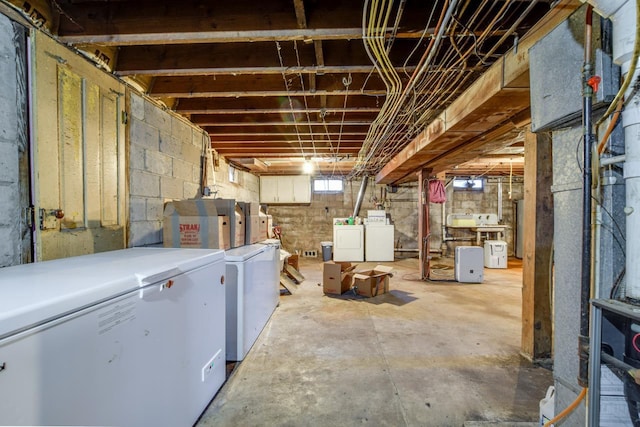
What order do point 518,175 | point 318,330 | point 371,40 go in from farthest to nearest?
point 518,175
point 318,330
point 371,40

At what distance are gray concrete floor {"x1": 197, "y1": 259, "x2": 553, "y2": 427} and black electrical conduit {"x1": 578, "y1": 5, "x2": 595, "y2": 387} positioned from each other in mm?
841

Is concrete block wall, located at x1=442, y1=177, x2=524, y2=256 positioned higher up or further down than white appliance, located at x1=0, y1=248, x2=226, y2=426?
higher up

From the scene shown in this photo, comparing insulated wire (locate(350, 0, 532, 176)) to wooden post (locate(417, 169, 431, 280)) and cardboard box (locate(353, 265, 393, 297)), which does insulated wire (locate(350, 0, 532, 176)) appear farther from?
cardboard box (locate(353, 265, 393, 297))

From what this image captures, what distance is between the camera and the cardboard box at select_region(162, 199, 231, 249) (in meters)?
2.13

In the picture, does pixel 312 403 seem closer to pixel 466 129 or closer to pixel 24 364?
pixel 24 364

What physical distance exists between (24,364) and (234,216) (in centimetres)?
177

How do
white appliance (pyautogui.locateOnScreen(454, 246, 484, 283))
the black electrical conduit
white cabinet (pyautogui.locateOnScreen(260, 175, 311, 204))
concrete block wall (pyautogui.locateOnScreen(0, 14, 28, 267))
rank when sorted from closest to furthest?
the black electrical conduit < concrete block wall (pyautogui.locateOnScreen(0, 14, 28, 267)) < white appliance (pyautogui.locateOnScreen(454, 246, 484, 283)) < white cabinet (pyautogui.locateOnScreen(260, 175, 311, 204))

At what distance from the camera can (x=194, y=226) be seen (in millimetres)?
2176

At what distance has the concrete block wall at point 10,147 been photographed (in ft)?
4.41

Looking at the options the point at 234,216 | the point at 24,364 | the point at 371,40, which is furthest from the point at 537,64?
the point at 234,216

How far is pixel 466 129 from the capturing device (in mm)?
2471

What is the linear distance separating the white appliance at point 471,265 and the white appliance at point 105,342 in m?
4.27

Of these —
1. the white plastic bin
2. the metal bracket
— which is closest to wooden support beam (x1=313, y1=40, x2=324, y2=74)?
the metal bracket

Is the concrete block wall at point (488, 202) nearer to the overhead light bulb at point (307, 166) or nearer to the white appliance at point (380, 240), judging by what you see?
the white appliance at point (380, 240)
